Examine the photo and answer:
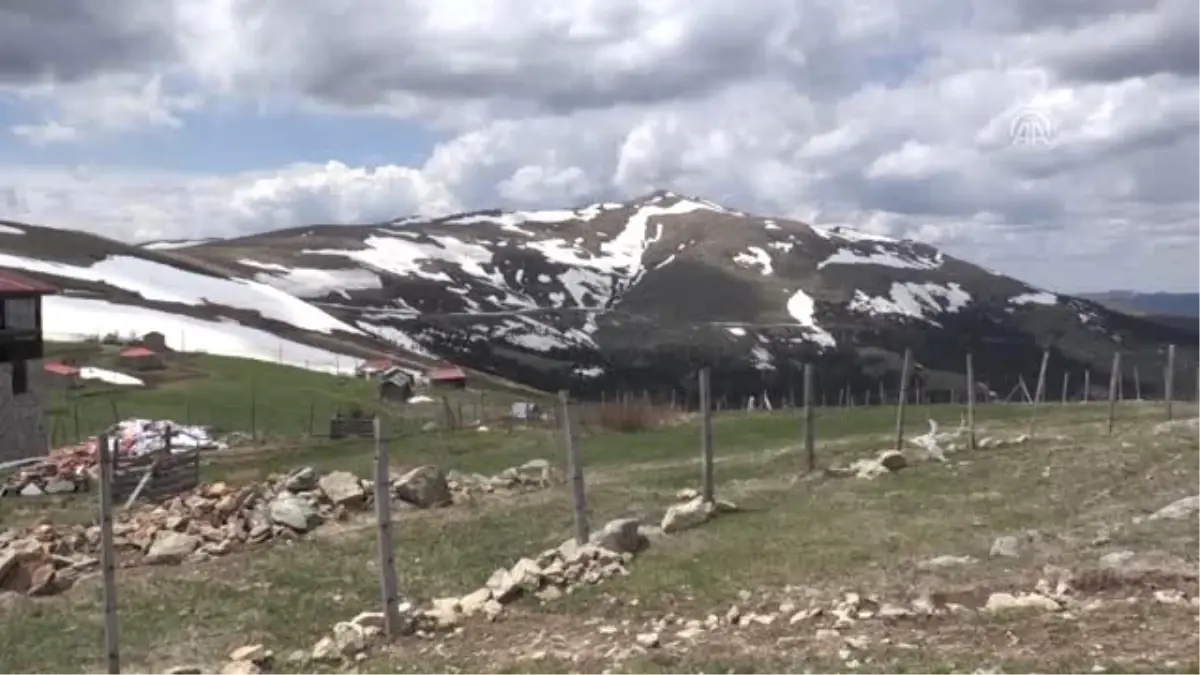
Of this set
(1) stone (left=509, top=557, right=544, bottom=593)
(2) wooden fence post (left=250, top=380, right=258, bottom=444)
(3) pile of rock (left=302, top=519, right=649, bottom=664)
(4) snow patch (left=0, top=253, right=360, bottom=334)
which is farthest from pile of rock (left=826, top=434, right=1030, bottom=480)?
(4) snow patch (left=0, top=253, right=360, bottom=334)

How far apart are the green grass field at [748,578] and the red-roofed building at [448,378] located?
3225 inches

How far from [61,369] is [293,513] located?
70578 millimetres

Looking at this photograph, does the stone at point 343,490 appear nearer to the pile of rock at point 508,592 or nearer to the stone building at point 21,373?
the pile of rock at point 508,592

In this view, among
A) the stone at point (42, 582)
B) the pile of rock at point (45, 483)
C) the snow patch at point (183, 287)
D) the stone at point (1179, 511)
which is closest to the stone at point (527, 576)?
the stone at point (1179, 511)

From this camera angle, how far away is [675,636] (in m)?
13.8

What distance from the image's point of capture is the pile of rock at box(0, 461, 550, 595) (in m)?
22.8

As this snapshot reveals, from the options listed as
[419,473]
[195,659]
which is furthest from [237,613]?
[419,473]

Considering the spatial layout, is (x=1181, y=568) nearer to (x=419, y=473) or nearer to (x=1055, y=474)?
(x=1055, y=474)

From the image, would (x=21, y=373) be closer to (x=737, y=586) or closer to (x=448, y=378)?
(x=737, y=586)

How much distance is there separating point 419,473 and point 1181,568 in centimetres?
1782

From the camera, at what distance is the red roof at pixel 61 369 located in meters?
88.9

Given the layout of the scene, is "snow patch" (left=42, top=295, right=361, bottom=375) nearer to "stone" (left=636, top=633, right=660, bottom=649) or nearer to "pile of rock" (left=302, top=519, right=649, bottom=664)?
"pile of rock" (left=302, top=519, right=649, bottom=664)

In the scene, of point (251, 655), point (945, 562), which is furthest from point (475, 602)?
point (945, 562)

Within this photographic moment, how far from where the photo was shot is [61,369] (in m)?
90.2
